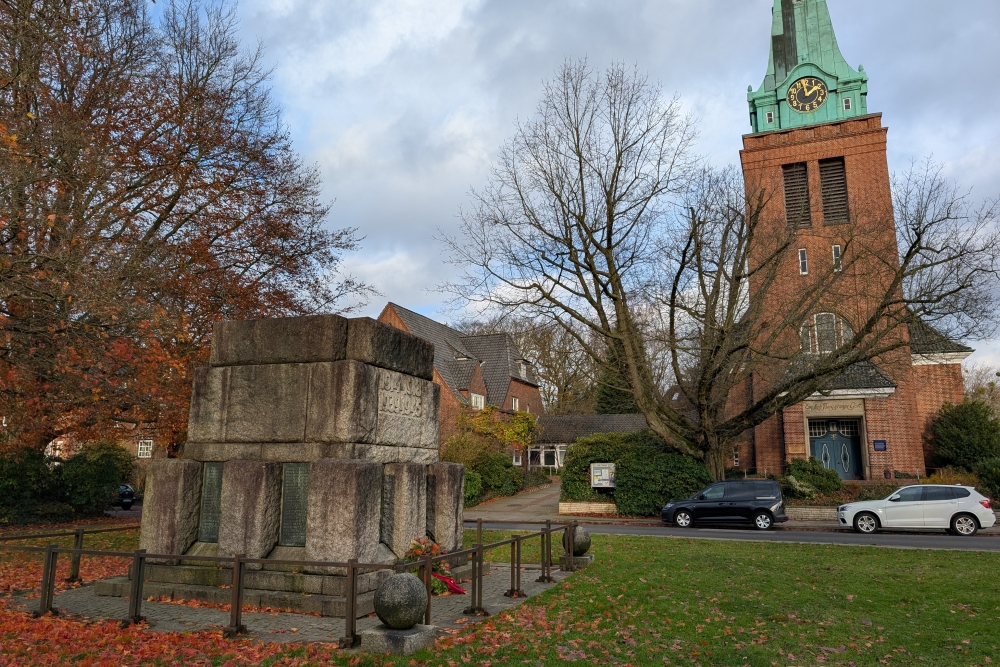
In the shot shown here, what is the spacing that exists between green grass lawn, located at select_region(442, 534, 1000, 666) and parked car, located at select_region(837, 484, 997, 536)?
7261 mm

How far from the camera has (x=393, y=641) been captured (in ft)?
22.0

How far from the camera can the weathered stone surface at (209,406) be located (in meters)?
10.0

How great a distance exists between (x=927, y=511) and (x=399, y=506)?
17432 millimetres

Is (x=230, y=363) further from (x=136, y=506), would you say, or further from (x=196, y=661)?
(x=136, y=506)

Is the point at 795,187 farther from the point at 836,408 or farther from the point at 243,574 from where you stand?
the point at 243,574

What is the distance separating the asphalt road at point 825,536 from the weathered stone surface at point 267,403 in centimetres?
1313

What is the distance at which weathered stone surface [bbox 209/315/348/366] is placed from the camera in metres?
9.52

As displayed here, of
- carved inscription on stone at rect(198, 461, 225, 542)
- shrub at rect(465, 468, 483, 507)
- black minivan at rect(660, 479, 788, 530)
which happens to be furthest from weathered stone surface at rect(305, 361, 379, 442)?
shrub at rect(465, 468, 483, 507)

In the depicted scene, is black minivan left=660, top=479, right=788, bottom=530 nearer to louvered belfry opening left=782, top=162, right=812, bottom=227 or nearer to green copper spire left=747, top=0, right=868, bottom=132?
louvered belfry opening left=782, top=162, right=812, bottom=227

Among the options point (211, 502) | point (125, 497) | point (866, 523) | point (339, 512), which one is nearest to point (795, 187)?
point (866, 523)

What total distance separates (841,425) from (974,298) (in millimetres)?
13617

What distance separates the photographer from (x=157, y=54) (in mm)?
18609

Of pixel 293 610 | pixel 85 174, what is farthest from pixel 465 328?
pixel 293 610

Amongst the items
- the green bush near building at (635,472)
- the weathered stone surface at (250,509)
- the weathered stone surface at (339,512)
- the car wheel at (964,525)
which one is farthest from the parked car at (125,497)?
the car wheel at (964,525)
